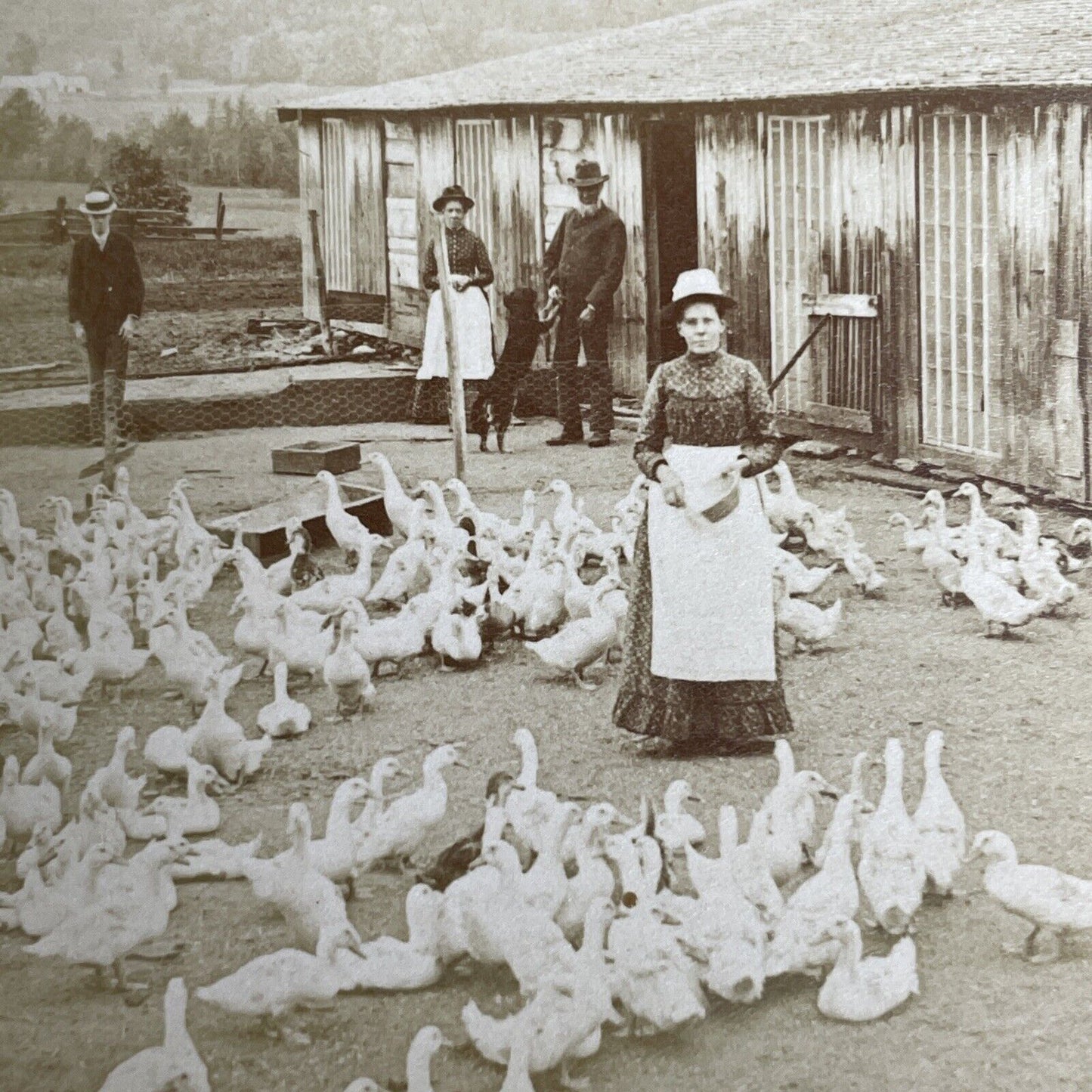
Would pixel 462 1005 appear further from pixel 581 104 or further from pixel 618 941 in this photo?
pixel 581 104

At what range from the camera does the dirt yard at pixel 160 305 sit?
17.0 ft

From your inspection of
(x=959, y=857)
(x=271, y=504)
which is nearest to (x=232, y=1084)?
(x=959, y=857)

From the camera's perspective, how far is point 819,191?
779 cm

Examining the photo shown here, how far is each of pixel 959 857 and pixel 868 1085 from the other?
76cm

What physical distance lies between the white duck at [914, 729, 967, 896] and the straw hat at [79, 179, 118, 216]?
2600 millimetres

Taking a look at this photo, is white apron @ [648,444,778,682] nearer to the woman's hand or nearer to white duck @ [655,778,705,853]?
the woman's hand

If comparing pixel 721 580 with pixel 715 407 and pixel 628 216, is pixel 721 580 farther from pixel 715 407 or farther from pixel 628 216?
pixel 628 216

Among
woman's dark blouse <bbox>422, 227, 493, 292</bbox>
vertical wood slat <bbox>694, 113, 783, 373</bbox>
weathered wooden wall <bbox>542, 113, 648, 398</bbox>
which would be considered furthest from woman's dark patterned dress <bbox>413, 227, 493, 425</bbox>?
vertical wood slat <bbox>694, 113, 783, 373</bbox>

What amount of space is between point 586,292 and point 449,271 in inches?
49.0

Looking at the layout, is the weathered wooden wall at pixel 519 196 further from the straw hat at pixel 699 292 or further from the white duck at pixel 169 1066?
the white duck at pixel 169 1066

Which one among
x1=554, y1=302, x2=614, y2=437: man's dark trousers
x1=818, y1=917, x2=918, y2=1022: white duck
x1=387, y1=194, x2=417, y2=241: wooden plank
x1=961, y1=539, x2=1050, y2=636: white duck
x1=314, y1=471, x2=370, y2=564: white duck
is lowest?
x1=818, y1=917, x2=918, y2=1022: white duck

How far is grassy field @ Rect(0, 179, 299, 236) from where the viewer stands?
5.14 metres

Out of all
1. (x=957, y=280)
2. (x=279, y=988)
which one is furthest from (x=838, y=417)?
(x=279, y=988)

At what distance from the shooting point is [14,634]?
531cm
